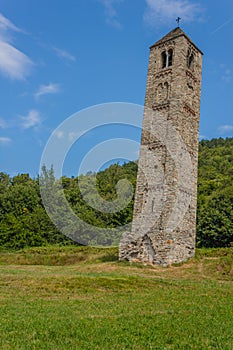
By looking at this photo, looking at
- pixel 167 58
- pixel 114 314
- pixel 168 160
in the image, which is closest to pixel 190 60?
pixel 167 58

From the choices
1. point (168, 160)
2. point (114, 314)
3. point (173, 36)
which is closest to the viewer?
point (114, 314)

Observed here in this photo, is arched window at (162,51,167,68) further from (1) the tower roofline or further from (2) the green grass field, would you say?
(2) the green grass field

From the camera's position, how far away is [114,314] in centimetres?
781

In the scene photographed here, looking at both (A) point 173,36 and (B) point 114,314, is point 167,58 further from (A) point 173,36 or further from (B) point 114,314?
(B) point 114,314

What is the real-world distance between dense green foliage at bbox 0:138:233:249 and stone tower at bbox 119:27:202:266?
1200 cm

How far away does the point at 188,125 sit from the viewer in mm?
21469

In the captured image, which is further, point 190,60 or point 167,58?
point 190,60

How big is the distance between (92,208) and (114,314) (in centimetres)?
3720

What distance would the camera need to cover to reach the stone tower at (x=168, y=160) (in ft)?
64.1

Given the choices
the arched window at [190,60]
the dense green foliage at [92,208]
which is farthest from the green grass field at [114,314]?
the dense green foliage at [92,208]

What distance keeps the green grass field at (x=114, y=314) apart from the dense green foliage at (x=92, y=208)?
1689cm

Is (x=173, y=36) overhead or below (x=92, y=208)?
overhead

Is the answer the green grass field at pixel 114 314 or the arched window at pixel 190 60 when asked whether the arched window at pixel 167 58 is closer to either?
the arched window at pixel 190 60

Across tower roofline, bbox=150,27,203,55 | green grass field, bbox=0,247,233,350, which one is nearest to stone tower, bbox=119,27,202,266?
tower roofline, bbox=150,27,203,55
